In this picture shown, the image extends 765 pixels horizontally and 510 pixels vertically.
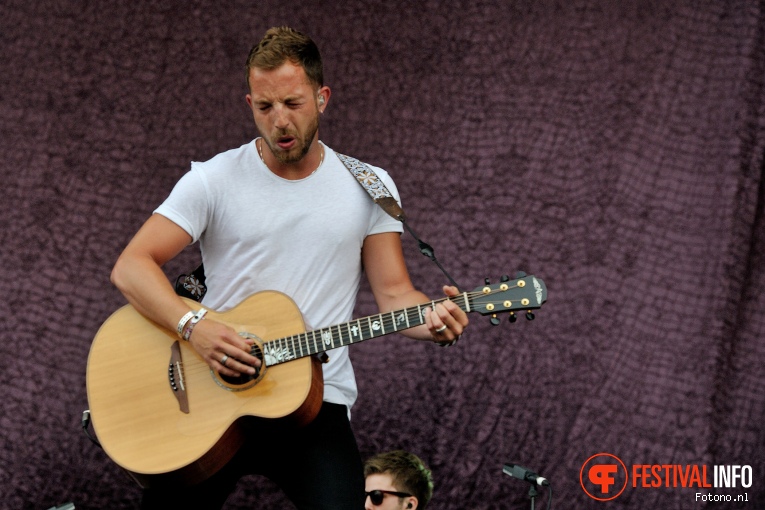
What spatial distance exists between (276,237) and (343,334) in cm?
44

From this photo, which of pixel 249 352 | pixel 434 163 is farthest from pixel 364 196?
pixel 434 163

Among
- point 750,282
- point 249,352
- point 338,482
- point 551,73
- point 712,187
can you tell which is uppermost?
point 551,73

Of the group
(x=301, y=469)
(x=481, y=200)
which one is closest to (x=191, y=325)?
(x=301, y=469)

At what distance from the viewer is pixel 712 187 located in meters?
4.64

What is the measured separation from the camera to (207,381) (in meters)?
3.33

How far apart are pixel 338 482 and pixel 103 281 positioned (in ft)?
7.17

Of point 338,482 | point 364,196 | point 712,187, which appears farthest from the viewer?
point 712,187

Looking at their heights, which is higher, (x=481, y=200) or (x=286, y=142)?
(x=481, y=200)

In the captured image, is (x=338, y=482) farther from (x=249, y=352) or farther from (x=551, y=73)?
(x=551, y=73)

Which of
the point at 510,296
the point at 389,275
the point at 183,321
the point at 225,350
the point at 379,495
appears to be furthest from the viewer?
the point at 379,495

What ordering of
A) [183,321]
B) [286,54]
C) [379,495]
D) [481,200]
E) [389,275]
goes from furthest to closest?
[481,200], [379,495], [389,275], [286,54], [183,321]

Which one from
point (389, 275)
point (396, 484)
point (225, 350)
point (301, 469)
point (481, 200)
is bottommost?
point (301, 469)

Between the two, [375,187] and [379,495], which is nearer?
[375,187]

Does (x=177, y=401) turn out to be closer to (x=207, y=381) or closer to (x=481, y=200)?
(x=207, y=381)
